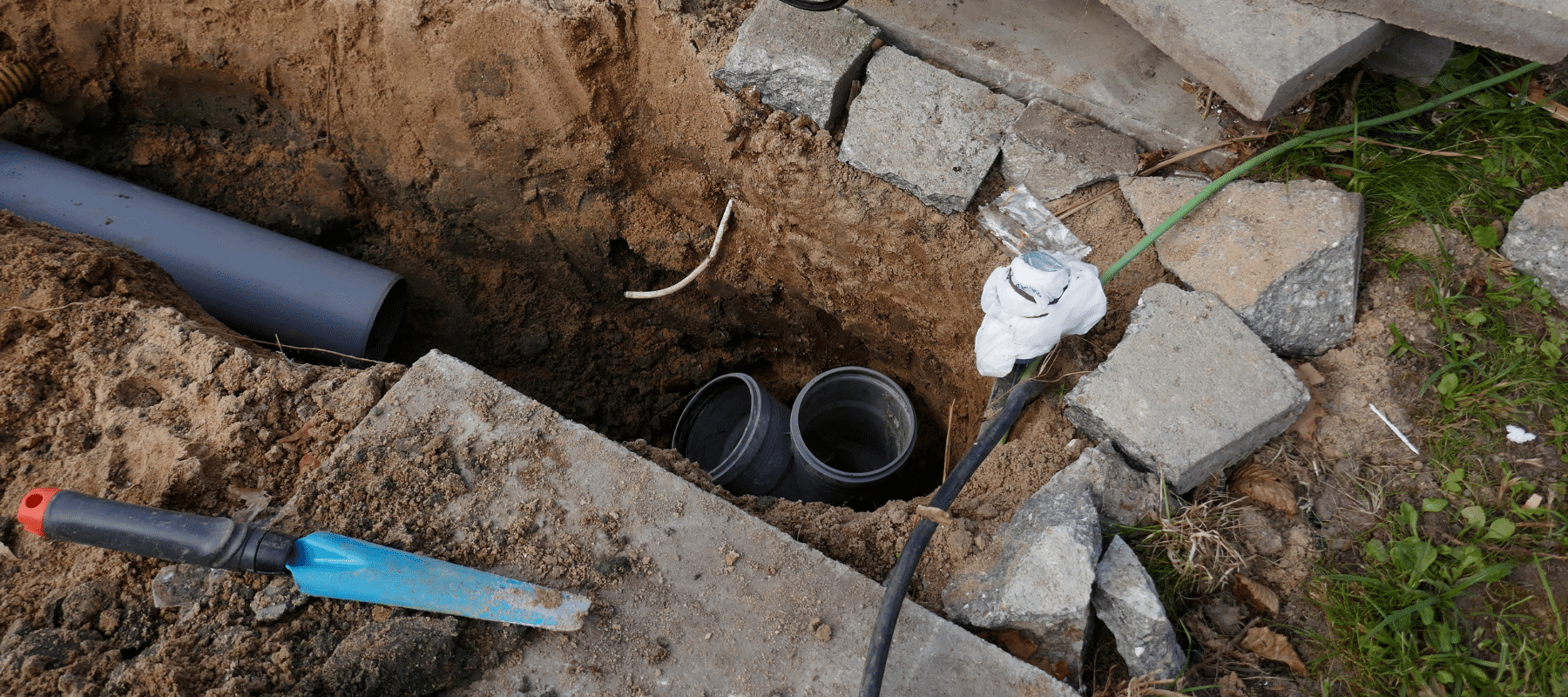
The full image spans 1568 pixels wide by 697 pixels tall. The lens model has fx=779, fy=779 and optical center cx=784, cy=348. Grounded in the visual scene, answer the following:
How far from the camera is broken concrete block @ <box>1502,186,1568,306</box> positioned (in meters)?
1.90

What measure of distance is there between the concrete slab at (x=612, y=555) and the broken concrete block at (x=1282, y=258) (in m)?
1.13

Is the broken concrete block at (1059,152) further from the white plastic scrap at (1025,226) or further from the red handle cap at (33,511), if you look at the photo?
the red handle cap at (33,511)

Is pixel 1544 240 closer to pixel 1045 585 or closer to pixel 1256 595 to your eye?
pixel 1256 595

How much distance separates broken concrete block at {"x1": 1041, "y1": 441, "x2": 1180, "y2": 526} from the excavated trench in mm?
759

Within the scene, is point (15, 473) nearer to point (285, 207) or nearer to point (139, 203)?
point (139, 203)

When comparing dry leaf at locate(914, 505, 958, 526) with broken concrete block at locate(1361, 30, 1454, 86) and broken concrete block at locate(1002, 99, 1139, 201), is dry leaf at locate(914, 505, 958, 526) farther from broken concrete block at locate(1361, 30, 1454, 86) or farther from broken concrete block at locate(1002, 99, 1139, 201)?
broken concrete block at locate(1361, 30, 1454, 86)

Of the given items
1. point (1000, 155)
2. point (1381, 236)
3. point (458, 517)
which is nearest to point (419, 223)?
point (458, 517)

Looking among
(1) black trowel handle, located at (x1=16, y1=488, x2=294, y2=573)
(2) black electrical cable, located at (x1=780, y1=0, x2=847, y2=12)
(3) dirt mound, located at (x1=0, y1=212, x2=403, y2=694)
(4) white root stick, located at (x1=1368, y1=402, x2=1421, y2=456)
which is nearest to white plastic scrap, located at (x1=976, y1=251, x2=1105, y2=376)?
(4) white root stick, located at (x1=1368, y1=402, x2=1421, y2=456)

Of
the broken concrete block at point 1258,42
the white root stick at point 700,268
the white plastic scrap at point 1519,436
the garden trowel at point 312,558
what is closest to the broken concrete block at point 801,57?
the white root stick at point 700,268

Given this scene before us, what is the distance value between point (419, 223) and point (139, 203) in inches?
34.9

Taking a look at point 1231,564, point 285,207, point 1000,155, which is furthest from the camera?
point 285,207

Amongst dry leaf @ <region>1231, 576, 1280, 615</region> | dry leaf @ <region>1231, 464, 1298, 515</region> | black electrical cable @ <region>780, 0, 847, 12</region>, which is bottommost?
dry leaf @ <region>1231, 576, 1280, 615</region>

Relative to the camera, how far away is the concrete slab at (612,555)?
1.62 m

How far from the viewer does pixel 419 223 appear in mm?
3152
